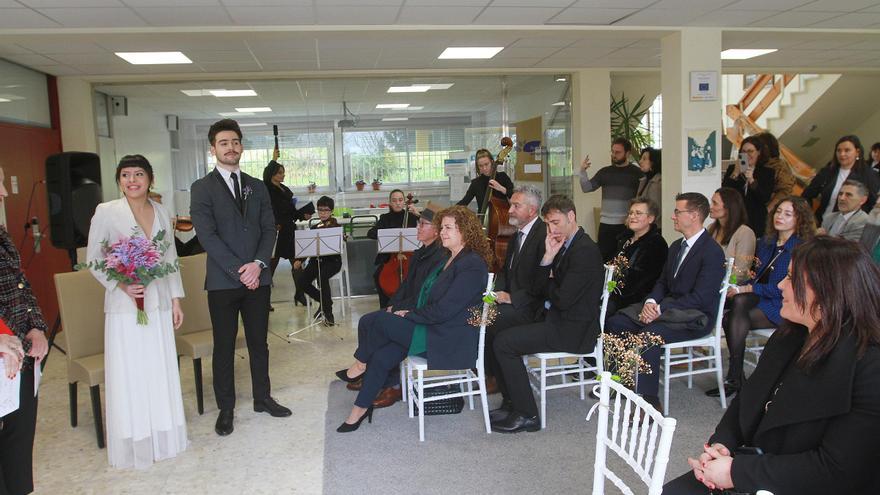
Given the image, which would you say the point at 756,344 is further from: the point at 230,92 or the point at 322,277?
the point at 230,92

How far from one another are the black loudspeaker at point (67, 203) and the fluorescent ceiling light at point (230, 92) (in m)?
2.91

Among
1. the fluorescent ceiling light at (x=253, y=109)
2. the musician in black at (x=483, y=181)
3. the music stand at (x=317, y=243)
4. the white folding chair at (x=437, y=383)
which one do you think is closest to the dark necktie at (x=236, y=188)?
the white folding chair at (x=437, y=383)

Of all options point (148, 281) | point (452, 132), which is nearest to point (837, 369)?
point (148, 281)

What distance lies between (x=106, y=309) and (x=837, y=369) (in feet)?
10.6

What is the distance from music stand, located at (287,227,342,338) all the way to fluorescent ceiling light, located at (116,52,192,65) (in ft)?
7.23

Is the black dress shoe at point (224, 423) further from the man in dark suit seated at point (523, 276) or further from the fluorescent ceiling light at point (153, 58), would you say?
the fluorescent ceiling light at point (153, 58)

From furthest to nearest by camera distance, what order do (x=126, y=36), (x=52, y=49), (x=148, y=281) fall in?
1. (x=52, y=49)
2. (x=126, y=36)
3. (x=148, y=281)

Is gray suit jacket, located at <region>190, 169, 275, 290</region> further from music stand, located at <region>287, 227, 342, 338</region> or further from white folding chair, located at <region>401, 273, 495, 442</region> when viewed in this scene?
music stand, located at <region>287, 227, 342, 338</region>

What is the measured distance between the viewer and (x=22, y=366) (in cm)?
216

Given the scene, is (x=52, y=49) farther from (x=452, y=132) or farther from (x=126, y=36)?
(x=452, y=132)

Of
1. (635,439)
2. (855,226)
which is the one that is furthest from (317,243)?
(635,439)

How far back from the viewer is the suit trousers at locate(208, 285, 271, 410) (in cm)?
387

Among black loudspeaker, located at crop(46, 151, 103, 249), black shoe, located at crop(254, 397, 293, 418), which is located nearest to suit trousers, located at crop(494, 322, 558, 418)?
black shoe, located at crop(254, 397, 293, 418)

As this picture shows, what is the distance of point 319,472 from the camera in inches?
132
